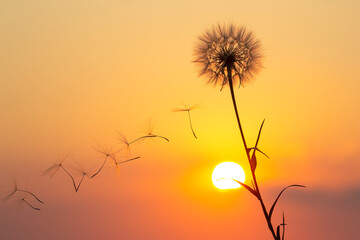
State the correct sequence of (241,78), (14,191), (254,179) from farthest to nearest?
(241,78)
(14,191)
(254,179)

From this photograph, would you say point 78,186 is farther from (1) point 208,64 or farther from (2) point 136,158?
(1) point 208,64

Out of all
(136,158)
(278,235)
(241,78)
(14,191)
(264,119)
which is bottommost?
(278,235)

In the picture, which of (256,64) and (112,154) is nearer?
(112,154)

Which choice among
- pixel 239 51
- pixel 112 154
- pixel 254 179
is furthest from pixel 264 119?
pixel 112 154

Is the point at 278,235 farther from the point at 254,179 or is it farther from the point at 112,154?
the point at 112,154

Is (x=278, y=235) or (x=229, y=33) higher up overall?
(x=229, y=33)

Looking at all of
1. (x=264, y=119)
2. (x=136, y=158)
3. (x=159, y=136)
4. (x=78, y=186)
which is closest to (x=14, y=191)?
(x=78, y=186)

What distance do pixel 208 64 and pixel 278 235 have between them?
2082 mm

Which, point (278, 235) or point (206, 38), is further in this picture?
point (206, 38)

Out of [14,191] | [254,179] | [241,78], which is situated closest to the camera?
[254,179]

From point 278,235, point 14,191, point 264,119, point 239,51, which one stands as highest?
point 239,51

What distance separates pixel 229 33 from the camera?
4398 mm

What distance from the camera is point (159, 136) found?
341cm

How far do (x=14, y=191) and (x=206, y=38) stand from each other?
280cm
